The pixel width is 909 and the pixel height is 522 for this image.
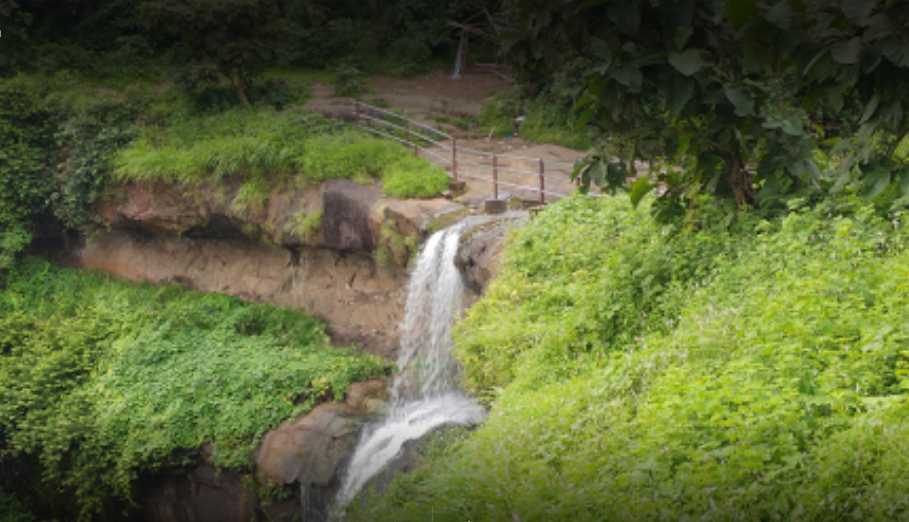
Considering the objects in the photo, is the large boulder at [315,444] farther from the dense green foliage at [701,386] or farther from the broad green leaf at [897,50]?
the broad green leaf at [897,50]

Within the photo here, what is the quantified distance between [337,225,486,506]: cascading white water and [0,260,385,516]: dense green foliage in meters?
0.93

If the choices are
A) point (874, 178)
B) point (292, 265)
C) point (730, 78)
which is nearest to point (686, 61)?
point (730, 78)

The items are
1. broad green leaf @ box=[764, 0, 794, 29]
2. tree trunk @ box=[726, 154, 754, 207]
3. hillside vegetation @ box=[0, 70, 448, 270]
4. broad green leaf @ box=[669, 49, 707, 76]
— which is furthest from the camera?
hillside vegetation @ box=[0, 70, 448, 270]

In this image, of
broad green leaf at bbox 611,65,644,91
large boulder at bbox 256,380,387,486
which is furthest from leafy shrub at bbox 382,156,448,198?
broad green leaf at bbox 611,65,644,91

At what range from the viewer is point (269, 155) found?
13.9 meters

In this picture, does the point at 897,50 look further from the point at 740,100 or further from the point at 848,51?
the point at 740,100

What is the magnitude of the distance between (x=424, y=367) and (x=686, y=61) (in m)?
7.35

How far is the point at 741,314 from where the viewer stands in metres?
6.39

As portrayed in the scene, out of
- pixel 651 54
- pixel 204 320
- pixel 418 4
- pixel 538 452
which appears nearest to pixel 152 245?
pixel 204 320

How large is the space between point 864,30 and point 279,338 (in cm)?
1116

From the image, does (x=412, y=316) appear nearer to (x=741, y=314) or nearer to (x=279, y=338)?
(x=279, y=338)

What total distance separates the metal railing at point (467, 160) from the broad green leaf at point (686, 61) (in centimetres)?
737

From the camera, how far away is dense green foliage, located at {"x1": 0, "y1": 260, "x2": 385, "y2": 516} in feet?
37.4

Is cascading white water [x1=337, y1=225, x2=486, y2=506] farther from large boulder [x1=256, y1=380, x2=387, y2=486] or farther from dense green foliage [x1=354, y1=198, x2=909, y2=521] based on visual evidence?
dense green foliage [x1=354, y1=198, x2=909, y2=521]
